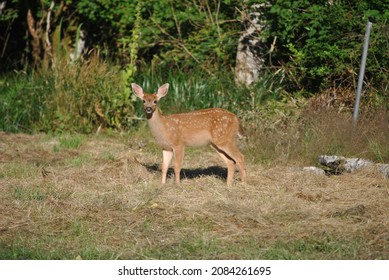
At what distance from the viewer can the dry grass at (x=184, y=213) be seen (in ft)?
21.6

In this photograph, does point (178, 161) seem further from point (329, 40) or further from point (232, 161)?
point (329, 40)

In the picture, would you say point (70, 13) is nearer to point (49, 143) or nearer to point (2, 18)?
point (2, 18)

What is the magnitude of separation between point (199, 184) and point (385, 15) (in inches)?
163

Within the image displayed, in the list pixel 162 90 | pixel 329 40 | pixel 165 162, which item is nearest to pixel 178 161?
pixel 165 162

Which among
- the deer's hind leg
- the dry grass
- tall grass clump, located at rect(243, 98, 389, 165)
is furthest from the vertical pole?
the deer's hind leg

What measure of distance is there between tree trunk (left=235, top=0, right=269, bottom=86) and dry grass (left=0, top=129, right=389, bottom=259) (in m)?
3.39

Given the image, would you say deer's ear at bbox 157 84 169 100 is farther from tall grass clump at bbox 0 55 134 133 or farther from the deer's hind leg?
tall grass clump at bbox 0 55 134 133

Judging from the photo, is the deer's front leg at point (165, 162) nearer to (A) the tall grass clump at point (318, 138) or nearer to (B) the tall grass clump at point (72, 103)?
(A) the tall grass clump at point (318, 138)

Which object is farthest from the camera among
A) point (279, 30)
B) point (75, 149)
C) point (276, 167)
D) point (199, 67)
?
point (199, 67)

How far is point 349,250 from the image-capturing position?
6508 millimetres

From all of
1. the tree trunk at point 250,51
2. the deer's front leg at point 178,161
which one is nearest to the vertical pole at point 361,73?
the deer's front leg at point 178,161

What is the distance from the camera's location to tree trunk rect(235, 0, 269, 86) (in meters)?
13.5

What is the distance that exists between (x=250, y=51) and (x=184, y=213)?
639 cm
